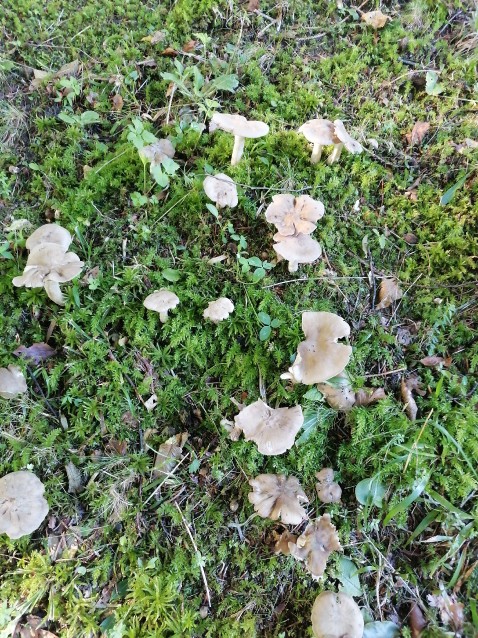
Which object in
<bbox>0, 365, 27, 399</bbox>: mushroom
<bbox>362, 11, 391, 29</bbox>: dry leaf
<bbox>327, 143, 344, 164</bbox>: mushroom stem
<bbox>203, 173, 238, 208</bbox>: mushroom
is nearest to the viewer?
<bbox>0, 365, 27, 399</bbox>: mushroom

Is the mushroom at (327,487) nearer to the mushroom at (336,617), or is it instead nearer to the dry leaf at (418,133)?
the mushroom at (336,617)

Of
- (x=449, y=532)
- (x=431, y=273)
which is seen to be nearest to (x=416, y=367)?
(x=431, y=273)

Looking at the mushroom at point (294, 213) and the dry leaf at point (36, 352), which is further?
the mushroom at point (294, 213)

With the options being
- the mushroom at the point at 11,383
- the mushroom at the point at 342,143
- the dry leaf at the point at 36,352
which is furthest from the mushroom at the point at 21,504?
the mushroom at the point at 342,143

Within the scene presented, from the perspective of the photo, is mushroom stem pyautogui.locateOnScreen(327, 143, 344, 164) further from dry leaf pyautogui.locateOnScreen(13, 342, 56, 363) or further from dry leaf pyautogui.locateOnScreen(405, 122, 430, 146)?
dry leaf pyautogui.locateOnScreen(13, 342, 56, 363)

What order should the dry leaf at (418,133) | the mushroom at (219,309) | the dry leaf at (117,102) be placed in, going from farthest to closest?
the dry leaf at (117,102) → the dry leaf at (418,133) → the mushroom at (219,309)

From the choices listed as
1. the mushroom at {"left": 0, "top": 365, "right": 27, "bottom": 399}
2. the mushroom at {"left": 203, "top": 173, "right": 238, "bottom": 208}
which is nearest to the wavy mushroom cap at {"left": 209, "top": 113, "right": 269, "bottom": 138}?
the mushroom at {"left": 203, "top": 173, "right": 238, "bottom": 208}

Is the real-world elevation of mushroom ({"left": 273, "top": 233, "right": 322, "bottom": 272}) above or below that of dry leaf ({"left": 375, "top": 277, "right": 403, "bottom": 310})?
above
